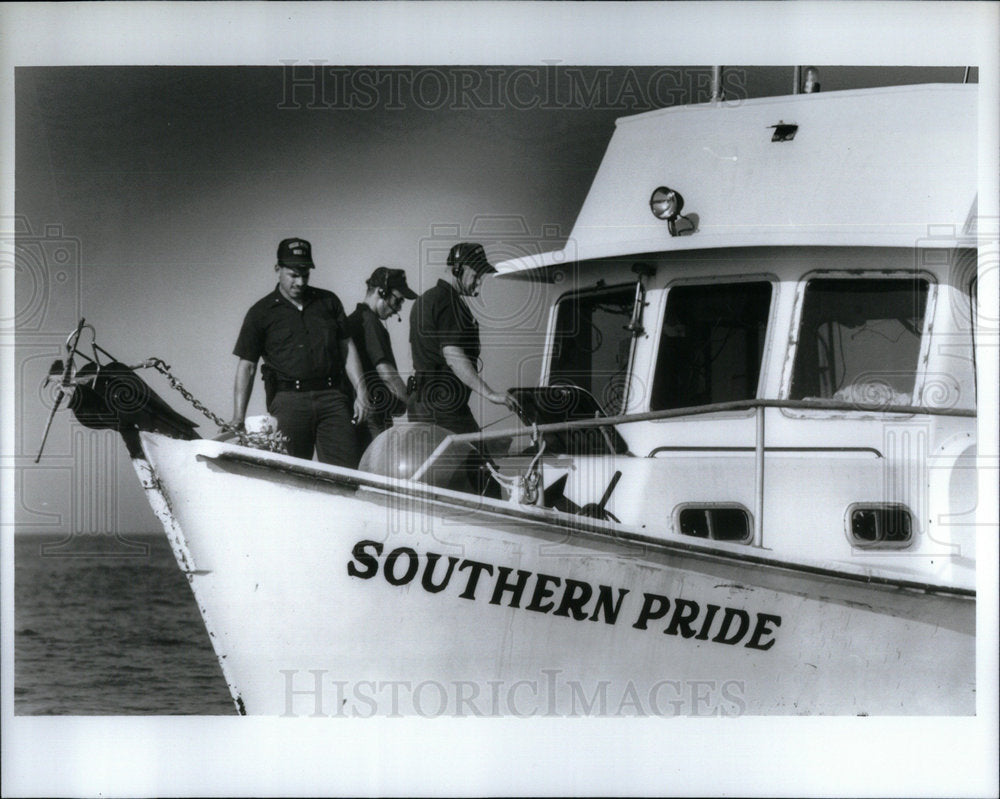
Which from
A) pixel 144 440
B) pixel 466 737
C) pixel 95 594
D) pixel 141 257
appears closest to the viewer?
pixel 144 440

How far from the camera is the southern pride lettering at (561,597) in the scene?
178 inches

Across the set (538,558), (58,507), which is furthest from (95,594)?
(538,558)

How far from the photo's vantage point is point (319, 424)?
4961mm

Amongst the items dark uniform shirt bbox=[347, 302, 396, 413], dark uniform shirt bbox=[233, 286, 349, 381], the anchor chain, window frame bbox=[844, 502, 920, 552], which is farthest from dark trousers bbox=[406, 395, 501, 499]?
window frame bbox=[844, 502, 920, 552]

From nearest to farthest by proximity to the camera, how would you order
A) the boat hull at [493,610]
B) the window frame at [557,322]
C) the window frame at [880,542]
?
the boat hull at [493,610] < the window frame at [880,542] < the window frame at [557,322]

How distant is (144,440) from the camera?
14.7 feet

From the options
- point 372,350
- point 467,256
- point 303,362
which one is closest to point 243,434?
point 303,362

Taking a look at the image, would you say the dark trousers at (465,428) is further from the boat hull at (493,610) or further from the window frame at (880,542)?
the window frame at (880,542)

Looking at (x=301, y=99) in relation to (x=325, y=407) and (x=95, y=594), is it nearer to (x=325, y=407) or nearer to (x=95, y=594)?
(x=325, y=407)

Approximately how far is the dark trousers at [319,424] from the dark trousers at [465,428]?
246 millimetres

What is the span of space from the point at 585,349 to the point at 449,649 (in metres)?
1.41

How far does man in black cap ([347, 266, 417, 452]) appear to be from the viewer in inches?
196

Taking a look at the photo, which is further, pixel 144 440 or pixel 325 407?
pixel 325 407

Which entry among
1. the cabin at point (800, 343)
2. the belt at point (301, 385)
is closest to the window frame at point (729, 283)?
the cabin at point (800, 343)
